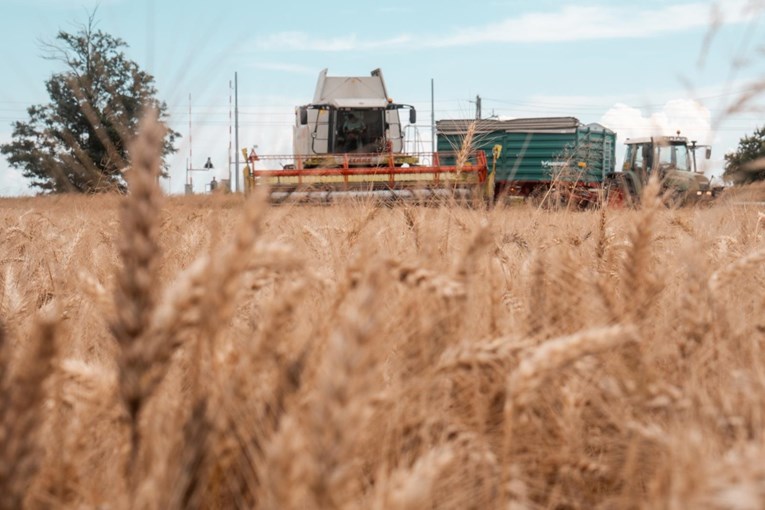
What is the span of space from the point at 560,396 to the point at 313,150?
15935 mm

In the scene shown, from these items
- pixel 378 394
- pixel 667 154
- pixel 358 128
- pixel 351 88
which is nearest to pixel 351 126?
pixel 358 128

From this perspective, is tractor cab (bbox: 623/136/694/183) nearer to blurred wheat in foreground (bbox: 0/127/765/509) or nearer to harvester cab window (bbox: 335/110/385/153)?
harvester cab window (bbox: 335/110/385/153)

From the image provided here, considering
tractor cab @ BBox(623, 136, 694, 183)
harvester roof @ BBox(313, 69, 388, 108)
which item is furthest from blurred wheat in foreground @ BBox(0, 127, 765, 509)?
tractor cab @ BBox(623, 136, 694, 183)

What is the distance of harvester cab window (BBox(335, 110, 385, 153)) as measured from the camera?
16.7 metres

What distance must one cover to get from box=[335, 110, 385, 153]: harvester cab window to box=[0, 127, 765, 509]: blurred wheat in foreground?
49.7ft

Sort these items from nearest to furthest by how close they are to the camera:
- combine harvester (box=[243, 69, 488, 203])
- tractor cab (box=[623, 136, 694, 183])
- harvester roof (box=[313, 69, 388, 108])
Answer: combine harvester (box=[243, 69, 488, 203])
harvester roof (box=[313, 69, 388, 108])
tractor cab (box=[623, 136, 694, 183])

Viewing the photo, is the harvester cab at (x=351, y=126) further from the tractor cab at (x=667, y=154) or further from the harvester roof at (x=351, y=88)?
the tractor cab at (x=667, y=154)

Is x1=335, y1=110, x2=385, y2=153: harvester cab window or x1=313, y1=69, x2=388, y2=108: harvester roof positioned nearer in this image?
x1=335, y1=110, x2=385, y2=153: harvester cab window

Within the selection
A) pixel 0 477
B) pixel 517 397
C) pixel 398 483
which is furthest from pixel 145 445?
pixel 517 397

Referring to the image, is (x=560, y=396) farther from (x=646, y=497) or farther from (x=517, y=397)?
(x=517, y=397)

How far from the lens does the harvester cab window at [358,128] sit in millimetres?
16719

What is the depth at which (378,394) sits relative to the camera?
1082mm

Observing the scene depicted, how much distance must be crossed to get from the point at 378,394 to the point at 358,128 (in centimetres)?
1595

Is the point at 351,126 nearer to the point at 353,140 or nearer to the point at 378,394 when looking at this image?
the point at 353,140
